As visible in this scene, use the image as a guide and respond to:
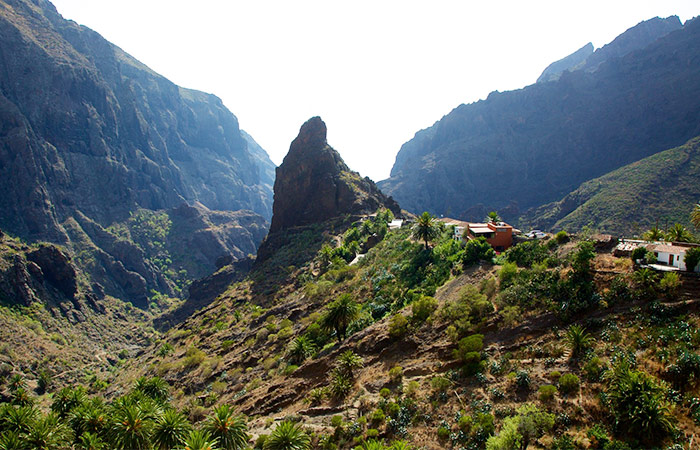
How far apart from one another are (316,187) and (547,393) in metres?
96.2

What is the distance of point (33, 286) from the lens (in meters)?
104

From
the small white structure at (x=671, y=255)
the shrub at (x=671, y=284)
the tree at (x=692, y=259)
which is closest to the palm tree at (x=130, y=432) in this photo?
the shrub at (x=671, y=284)

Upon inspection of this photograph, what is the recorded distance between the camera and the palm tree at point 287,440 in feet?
80.2

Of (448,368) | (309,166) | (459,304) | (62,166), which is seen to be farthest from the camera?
(62,166)

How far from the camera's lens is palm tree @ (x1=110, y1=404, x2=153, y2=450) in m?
25.8

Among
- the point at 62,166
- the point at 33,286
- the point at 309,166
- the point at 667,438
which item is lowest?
the point at 667,438

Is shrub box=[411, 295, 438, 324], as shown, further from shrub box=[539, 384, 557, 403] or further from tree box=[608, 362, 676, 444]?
tree box=[608, 362, 676, 444]

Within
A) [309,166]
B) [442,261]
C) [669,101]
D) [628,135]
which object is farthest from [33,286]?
[669,101]

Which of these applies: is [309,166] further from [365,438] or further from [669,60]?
[669,60]

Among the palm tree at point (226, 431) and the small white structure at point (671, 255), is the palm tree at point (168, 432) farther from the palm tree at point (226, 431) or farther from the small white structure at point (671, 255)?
the small white structure at point (671, 255)

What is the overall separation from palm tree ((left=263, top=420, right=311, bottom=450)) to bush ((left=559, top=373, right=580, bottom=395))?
57.4 feet

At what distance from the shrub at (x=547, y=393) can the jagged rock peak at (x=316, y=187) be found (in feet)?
270

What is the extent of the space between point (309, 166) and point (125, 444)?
320 feet

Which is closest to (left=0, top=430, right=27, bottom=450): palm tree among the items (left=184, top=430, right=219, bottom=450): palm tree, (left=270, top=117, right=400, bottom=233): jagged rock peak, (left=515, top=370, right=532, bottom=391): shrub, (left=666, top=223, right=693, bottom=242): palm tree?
(left=184, top=430, right=219, bottom=450): palm tree
